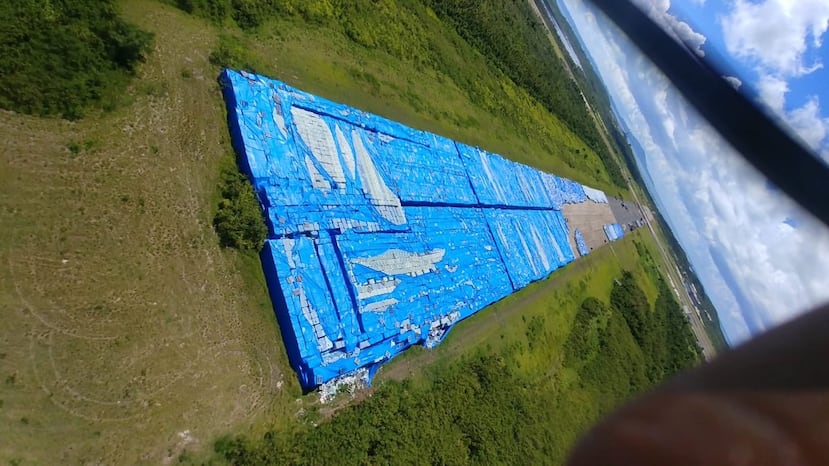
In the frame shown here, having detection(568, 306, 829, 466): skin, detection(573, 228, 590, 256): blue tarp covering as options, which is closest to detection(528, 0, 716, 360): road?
detection(573, 228, 590, 256): blue tarp covering

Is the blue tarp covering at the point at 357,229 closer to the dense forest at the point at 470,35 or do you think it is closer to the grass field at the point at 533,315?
the grass field at the point at 533,315

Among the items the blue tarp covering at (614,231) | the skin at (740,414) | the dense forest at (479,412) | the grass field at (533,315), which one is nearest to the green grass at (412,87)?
the blue tarp covering at (614,231)

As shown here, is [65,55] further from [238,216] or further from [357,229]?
[357,229]

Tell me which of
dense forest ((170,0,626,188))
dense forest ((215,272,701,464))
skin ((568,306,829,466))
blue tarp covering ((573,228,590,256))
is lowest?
dense forest ((215,272,701,464))

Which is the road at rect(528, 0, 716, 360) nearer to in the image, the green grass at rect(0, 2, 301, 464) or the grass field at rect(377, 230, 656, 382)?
the grass field at rect(377, 230, 656, 382)

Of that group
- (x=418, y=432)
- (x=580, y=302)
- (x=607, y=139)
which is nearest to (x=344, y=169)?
(x=418, y=432)

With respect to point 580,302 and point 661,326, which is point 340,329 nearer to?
point 580,302
